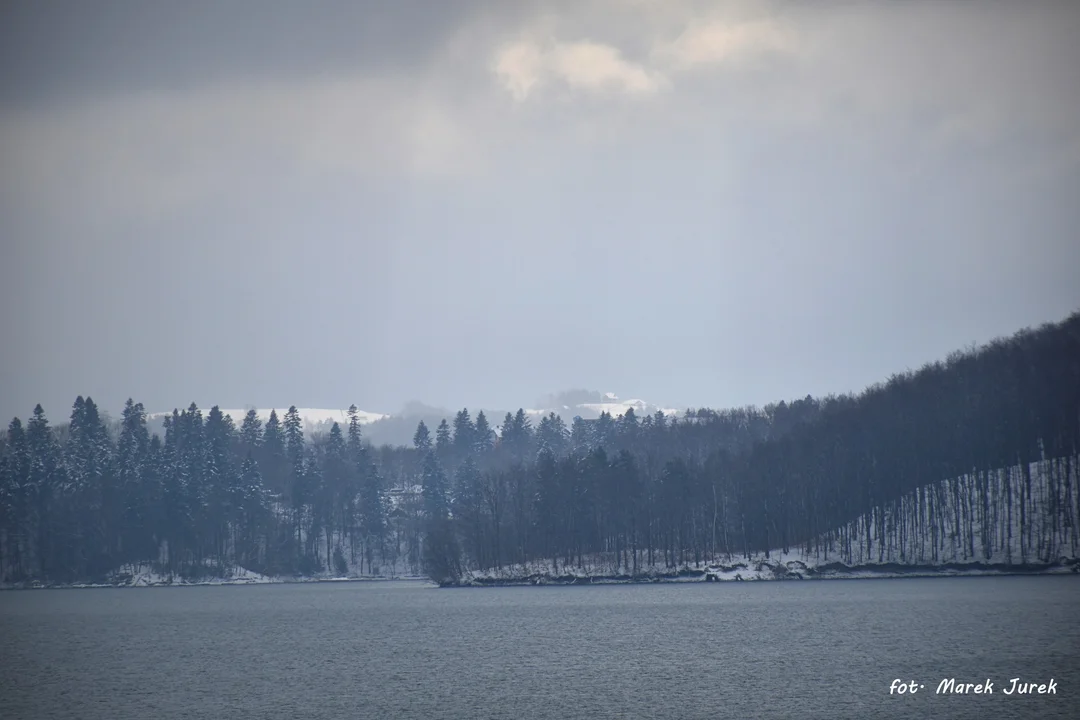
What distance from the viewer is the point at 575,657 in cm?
6706

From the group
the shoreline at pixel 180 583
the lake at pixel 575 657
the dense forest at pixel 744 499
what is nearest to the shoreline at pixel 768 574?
the dense forest at pixel 744 499

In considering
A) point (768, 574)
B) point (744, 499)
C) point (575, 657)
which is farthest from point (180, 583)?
point (575, 657)

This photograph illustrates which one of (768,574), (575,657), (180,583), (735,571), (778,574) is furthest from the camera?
(180,583)

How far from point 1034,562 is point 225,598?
10834 centimetres

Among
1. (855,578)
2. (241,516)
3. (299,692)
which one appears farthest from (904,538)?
(241,516)

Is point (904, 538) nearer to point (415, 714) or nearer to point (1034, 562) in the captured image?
point (1034, 562)

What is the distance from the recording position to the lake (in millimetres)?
50188

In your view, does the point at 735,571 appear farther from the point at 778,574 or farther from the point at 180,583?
the point at 180,583

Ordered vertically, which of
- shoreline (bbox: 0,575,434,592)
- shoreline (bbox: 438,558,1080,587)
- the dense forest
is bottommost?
shoreline (bbox: 0,575,434,592)

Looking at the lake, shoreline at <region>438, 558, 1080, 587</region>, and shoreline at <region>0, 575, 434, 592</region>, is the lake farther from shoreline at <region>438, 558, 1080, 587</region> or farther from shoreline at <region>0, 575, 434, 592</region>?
shoreline at <region>0, 575, 434, 592</region>

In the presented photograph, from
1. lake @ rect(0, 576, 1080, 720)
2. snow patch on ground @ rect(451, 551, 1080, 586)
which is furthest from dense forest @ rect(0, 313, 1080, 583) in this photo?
lake @ rect(0, 576, 1080, 720)

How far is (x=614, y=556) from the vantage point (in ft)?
512

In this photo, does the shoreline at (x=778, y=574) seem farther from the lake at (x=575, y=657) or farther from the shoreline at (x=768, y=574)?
the lake at (x=575, y=657)

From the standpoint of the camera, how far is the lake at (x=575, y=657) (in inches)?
1976
